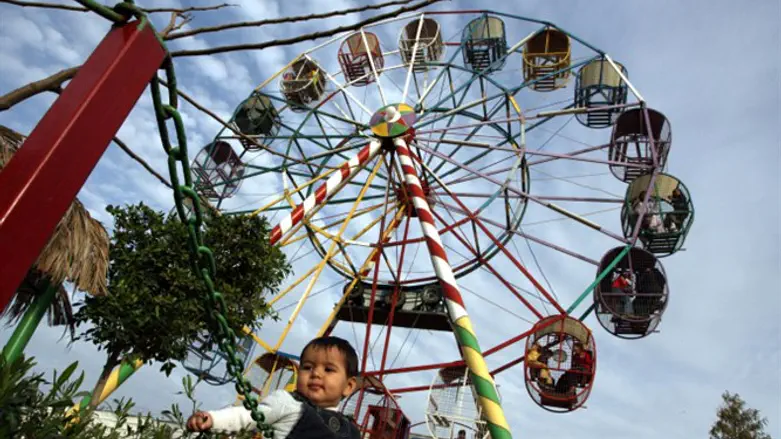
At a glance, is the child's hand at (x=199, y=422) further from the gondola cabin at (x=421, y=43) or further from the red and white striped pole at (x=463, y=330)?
the gondola cabin at (x=421, y=43)

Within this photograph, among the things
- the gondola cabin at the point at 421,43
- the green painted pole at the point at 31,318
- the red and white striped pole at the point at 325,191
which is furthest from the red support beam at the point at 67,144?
the gondola cabin at the point at 421,43

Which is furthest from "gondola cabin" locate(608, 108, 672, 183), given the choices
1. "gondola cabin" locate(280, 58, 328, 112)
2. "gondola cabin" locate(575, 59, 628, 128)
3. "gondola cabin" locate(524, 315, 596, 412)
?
"gondola cabin" locate(280, 58, 328, 112)

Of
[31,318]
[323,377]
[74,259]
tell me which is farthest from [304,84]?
[323,377]

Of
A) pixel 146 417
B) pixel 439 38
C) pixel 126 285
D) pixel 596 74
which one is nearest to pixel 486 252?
pixel 596 74

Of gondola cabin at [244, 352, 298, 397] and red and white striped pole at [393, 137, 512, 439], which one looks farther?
gondola cabin at [244, 352, 298, 397]

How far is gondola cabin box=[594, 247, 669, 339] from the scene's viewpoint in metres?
11.3

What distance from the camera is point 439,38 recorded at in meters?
15.9

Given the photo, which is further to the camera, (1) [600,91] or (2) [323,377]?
(1) [600,91]

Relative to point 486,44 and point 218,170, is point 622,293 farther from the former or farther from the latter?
point 218,170

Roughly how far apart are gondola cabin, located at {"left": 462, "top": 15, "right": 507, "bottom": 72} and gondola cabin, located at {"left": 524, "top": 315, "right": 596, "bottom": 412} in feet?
22.3

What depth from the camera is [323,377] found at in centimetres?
260

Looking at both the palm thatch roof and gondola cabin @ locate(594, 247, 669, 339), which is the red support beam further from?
gondola cabin @ locate(594, 247, 669, 339)

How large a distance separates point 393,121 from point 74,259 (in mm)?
7392

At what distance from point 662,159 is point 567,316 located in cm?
453
